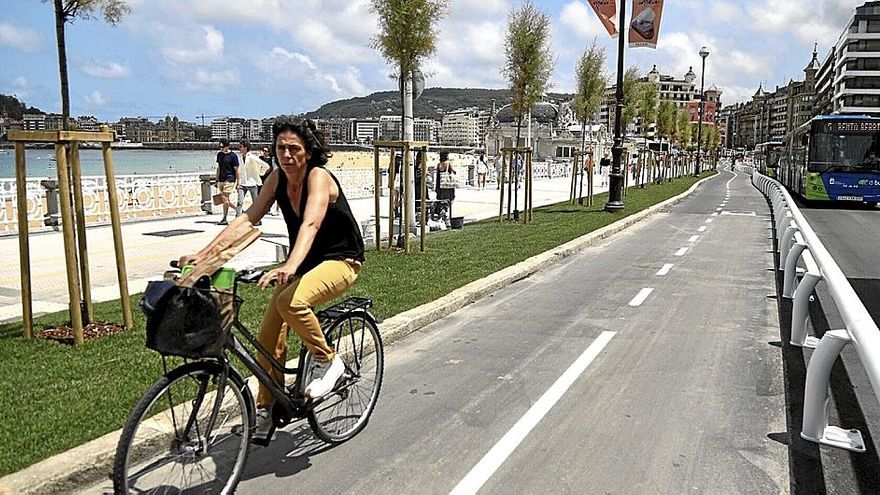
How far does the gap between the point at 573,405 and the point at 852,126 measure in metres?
26.9

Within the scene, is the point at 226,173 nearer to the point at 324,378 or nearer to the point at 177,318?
the point at 324,378

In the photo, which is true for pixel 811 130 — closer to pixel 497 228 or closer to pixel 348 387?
pixel 497 228

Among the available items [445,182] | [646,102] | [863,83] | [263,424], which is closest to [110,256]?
[263,424]

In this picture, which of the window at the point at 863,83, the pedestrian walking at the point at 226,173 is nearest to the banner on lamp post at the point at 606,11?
the pedestrian walking at the point at 226,173

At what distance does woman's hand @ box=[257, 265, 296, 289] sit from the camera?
3932 mm

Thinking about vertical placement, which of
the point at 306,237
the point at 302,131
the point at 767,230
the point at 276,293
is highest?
the point at 302,131

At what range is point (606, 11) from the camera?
66.8 feet

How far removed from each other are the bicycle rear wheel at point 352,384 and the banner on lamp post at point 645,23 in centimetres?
1790

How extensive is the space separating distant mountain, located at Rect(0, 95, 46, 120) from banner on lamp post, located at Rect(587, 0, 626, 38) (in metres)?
14.5

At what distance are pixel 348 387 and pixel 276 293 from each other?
939 mm

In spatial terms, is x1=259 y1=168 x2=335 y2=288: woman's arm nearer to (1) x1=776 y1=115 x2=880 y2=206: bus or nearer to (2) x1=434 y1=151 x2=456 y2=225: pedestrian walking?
(2) x1=434 y1=151 x2=456 y2=225: pedestrian walking

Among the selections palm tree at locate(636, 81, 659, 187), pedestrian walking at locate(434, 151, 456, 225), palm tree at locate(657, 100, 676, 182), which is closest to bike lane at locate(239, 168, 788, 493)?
pedestrian walking at locate(434, 151, 456, 225)

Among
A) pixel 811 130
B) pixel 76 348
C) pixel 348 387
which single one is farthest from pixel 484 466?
pixel 811 130

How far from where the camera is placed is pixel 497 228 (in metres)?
17.2
